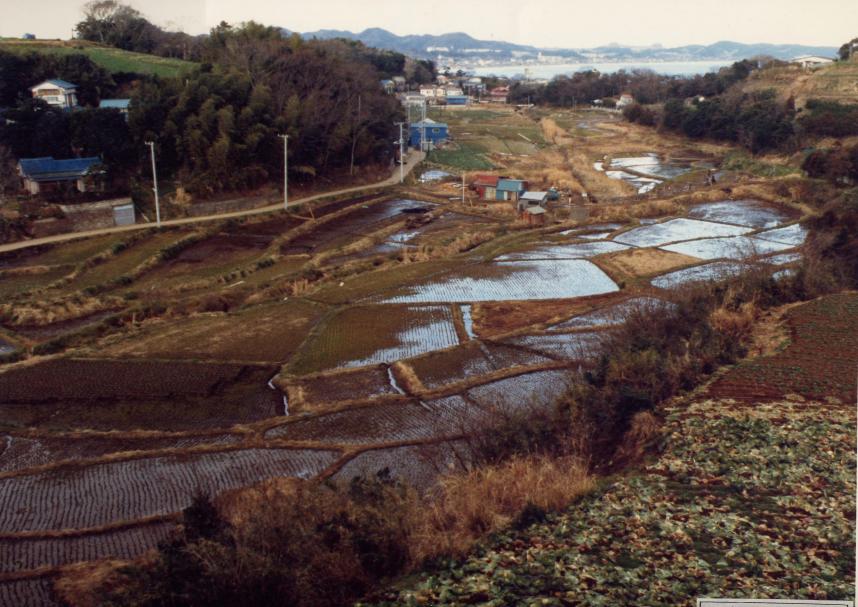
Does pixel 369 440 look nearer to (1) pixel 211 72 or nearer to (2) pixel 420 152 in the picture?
(1) pixel 211 72

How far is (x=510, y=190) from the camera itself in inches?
1123

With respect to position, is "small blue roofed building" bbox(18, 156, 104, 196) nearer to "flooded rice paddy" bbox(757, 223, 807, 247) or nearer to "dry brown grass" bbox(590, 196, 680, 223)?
"dry brown grass" bbox(590, 196, 680, 223)

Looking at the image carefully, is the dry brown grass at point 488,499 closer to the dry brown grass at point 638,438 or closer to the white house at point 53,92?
the dry brown grass at point 638,438

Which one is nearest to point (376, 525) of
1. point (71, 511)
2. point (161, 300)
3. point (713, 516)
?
point (713, 516)

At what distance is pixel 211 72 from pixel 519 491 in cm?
2548

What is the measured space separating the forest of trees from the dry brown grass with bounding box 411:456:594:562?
19774 millimetres

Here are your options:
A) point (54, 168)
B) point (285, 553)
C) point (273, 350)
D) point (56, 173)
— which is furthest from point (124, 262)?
point (285, 553)

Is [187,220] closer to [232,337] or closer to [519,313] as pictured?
[232,337]

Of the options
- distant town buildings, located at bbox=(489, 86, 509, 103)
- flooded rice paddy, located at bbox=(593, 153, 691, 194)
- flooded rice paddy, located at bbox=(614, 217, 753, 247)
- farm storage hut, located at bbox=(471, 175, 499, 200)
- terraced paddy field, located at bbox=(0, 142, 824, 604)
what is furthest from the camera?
distant town buildings, located at bbox=(489, 86, 509, 103)

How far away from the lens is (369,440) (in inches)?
412

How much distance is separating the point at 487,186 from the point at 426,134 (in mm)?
13513

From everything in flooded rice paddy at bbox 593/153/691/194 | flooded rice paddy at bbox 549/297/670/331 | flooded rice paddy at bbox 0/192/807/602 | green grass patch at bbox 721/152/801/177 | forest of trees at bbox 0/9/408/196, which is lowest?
flooded rice paddy at bbox 0/192/807/602

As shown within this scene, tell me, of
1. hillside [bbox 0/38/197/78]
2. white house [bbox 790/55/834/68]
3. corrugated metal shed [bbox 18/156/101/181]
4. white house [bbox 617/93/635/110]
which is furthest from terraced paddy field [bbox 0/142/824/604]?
white house [bbox 617/93/635/110]

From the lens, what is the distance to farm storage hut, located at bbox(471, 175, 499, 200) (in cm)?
2905
